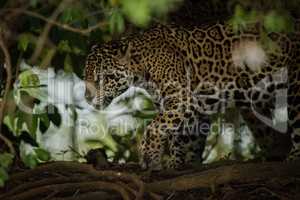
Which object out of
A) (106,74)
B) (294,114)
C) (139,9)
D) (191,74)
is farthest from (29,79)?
(139,9)

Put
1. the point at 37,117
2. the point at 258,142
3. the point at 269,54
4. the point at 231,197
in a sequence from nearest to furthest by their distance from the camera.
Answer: the point at 231,197 → the point at 37,117 → the point at 269,54 → the point at 258,142

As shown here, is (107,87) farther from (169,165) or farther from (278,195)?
(278,195)

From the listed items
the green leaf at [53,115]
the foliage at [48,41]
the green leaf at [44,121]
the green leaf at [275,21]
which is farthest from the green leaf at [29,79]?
the green leaf at [275,21]

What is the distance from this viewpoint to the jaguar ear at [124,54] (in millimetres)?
8656

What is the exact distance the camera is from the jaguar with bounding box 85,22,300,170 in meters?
8.41

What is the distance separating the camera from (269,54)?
27.9 ft

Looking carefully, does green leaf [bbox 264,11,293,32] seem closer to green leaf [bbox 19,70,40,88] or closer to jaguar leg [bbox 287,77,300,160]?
green leaf [bbox 19,70,40,88]

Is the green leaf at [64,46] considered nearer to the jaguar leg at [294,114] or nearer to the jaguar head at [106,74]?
the jaguar head at [106,74]

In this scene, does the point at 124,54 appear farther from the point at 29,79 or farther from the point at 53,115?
the point at 29,79

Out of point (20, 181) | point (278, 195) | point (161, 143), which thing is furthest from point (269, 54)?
point (20, 181)

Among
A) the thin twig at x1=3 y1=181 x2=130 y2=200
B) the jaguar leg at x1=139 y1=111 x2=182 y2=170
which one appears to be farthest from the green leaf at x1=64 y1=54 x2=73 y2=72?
the thin twig at x1=3 y1=181 x2=130 y2=200

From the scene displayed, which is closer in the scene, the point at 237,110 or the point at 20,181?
the point at 20,181

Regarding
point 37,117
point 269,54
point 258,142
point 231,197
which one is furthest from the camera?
point 258,142

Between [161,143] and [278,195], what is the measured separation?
5.56ft
